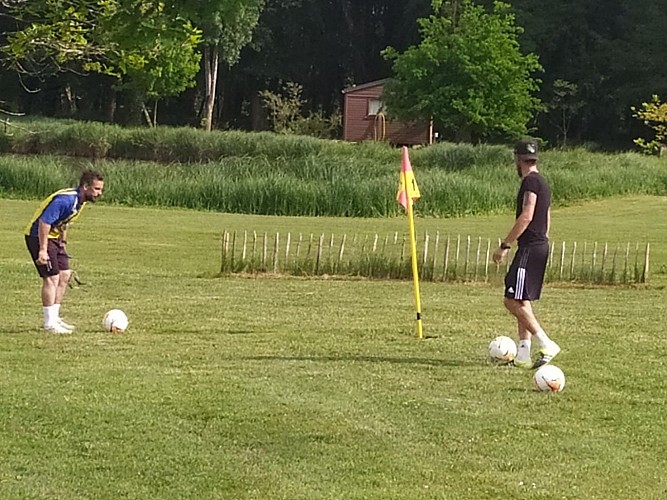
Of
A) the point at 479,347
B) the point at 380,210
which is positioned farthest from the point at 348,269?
the point at 380,210

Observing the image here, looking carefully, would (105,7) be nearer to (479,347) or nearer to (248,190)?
(479,347)

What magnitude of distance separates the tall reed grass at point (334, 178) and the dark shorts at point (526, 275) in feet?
62.5

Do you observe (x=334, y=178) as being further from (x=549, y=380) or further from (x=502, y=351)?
(x=549, y=380)

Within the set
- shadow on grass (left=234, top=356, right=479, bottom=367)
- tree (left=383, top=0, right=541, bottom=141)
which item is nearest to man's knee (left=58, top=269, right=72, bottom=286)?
shadow on grass (left=234, top=356, right=479, bottom=367)

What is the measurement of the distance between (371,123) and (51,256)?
48056 millimetres

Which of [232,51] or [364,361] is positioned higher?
[232,51]

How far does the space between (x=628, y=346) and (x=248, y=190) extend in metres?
20.6

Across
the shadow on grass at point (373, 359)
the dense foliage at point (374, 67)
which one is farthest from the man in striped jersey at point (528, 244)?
the dense foliage at point (374, 67)

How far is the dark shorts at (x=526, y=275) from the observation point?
8.71m

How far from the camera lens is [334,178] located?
101 ft

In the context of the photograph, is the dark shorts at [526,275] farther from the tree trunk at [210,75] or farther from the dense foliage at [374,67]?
the tree trunk at [210,75]

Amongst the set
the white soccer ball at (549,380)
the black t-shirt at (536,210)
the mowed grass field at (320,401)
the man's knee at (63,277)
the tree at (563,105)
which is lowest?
the mowed grass field at (320,401)

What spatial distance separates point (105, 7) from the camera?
29.8 ft

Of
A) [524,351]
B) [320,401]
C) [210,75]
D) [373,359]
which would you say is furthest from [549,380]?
[210,75]
